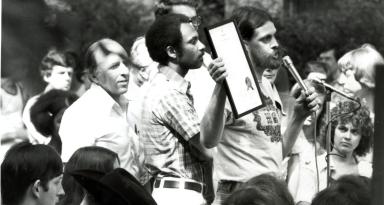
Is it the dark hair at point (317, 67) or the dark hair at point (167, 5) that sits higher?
Result: the dark hair at point (167, 5)

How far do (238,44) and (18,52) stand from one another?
5251 mm

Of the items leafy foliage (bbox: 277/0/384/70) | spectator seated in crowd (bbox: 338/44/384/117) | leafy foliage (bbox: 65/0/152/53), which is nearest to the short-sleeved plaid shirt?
spectator seated in crowd (bbox: 338/44/384/117)

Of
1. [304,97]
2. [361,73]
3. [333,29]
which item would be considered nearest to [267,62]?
[304,97]

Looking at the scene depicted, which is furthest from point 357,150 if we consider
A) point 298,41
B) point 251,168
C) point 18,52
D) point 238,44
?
point 298,41

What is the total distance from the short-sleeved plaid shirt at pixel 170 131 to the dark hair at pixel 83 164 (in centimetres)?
36

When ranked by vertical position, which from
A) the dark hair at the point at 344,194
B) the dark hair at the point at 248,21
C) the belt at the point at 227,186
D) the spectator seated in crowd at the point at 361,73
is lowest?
the spectator seated in crowd at the point at 361,73

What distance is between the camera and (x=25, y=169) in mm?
5082

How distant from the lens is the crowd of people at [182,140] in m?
4.52

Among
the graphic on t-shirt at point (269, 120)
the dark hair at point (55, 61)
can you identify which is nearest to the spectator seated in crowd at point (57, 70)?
the dark hair at point (55, 61)

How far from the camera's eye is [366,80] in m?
8.46

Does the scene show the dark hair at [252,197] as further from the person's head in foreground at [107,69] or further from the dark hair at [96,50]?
the dark hair at [96,50]

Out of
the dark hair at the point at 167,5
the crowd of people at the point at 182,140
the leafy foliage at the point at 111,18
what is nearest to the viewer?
the crowd of people at the point at 182,140

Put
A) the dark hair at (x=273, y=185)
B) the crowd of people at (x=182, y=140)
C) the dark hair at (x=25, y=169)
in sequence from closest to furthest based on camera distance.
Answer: the dark hair at (x=273, y=185) < the crowd of people at (x=182, y=140) < the dark hair at (x=25, y=169)

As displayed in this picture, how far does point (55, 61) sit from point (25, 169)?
4.66 metres
